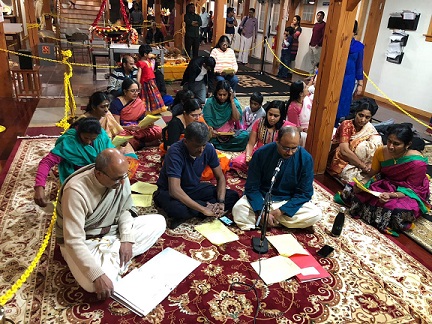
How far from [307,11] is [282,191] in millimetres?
8668

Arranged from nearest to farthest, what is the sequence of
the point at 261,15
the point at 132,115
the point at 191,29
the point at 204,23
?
1. the point at 132,115
2. the point at 191,29
3. the point at 261,15
4. the point at 204,23

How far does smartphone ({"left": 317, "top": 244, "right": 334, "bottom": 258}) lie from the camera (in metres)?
2.84

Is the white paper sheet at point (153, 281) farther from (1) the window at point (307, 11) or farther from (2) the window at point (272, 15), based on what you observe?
(2) the window at point (272, 15)

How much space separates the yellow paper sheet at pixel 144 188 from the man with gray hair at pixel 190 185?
33 centimetres

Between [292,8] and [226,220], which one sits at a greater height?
[292,8]

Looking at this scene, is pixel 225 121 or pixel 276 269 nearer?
pixel 276 269

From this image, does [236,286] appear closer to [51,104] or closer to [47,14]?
[51,104]

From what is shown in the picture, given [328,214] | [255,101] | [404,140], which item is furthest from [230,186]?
[404,140]

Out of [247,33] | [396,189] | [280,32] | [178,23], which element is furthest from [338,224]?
[178,23]

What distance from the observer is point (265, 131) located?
13.5 feet

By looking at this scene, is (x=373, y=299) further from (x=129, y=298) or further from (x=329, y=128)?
(x=329, y=128)

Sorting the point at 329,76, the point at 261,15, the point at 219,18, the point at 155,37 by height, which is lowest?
the point at 155,37

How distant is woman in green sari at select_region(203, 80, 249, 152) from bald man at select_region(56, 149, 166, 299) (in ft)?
7.53

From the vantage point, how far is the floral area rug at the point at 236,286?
2219 millimetres
